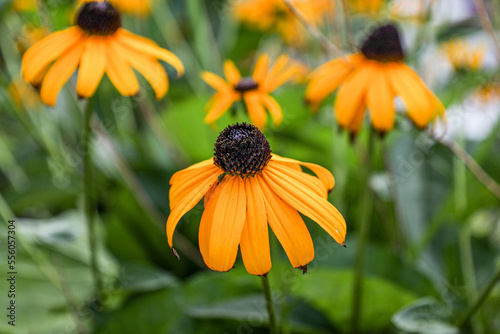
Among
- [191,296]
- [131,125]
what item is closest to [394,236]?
[191,296]

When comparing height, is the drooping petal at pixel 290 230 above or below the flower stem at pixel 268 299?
above

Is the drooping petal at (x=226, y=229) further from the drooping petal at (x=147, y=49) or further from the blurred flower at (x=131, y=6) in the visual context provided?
the blurred flower at (x=131, y=6)

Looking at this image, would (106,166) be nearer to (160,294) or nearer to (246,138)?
(160,294)

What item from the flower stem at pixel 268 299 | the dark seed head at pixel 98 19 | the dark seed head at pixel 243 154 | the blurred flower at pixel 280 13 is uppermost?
the blurred flower at pixel 280 13

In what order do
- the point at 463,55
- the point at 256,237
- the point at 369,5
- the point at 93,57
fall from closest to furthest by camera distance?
the point at 256,237
the point at 93,57
the point at 463,55
the point at 369,5

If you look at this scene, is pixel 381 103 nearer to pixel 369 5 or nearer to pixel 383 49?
pixel 383 49

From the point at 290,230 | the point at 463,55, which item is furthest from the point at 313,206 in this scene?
the point at 463,55

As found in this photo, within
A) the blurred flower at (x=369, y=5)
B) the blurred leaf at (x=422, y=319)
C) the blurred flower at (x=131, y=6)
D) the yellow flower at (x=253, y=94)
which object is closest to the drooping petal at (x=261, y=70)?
the yellow flower at (x=253, y=94)

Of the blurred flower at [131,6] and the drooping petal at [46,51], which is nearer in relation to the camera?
the drooping petal at [46,51]
